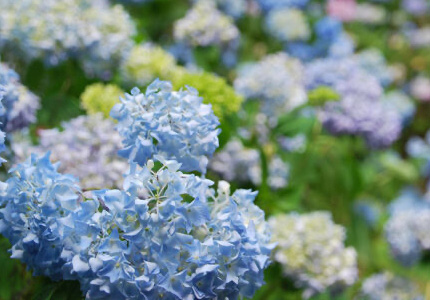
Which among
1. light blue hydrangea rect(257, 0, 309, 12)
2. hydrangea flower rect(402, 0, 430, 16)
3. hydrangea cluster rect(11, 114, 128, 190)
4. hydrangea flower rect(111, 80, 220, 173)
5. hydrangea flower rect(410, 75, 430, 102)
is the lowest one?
hydrangea flower rect(111, 80, 220, 173)

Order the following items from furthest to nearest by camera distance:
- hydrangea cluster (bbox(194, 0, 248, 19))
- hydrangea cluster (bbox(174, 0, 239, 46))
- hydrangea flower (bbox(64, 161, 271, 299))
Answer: hydrangea cluster (bbox(194, 0, 248, 19)) → hydrangea cluster (bbox(174, 0, 239, 46)) → hydrangea flower (bbox(64, 161, 271, 299))

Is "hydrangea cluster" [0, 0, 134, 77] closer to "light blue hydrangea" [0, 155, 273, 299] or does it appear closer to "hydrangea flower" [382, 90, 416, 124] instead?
"light blue hydrangea" [0, 155, 273, 299]

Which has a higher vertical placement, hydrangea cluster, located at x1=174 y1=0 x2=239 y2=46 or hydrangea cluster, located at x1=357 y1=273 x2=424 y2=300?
hydrangea cluster, located at x1=174 y1=0 x2=239 y2=46

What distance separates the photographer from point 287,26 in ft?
8.30

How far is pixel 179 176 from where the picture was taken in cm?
81

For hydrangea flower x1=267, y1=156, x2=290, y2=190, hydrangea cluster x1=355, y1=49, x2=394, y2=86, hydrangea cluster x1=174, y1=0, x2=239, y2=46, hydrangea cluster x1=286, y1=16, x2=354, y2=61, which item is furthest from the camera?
hydrangea cluster x1=355, y1=49, x2=394, y2=86

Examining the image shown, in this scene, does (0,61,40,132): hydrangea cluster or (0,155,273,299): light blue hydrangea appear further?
(0,61,40,132): hydrangea cluster

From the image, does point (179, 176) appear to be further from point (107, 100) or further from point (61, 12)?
point (61, 12)

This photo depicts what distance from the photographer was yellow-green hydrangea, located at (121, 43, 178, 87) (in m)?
1.51

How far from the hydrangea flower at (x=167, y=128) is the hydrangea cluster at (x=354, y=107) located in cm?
101

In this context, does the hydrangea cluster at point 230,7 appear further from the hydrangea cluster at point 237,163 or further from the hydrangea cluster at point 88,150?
the hydrangea cluster at point 88,150

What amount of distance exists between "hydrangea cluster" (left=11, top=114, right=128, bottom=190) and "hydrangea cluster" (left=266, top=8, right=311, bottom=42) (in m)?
1.46

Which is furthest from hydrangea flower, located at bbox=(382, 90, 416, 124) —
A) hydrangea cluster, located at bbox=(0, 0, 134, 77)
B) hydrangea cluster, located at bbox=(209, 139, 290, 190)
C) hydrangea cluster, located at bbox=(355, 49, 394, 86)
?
hydrangea cluster, located at bbox=(0, 0, 134, 77)

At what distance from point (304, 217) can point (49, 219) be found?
74 cm
